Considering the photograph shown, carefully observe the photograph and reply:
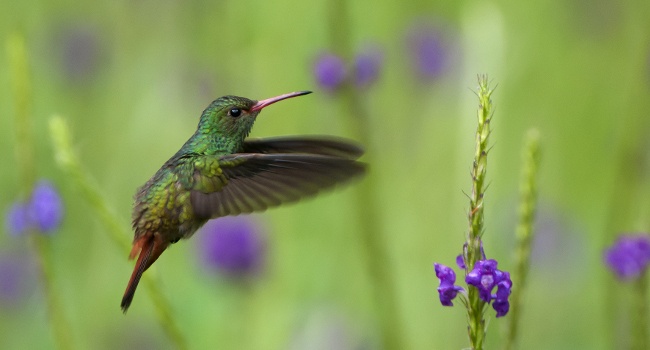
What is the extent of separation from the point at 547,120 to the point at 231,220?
8.43 ft

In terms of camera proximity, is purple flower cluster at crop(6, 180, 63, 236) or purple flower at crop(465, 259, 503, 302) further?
purple flower cluster at crop(6, 180, 63, 236)

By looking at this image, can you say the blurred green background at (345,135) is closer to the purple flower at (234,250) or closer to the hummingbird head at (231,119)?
the purple flower at (234,250)

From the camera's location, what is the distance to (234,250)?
464 cm

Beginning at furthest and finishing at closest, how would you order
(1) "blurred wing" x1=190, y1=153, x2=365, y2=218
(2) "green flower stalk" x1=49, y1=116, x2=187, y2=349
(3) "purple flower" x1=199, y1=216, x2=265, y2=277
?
(3) "purple flower" x1=199, y1=216, x2=265, y2=277 → (2) "green flower stalk" x1=49, y1=116, x2=187, y2=349 → (1) "blurred wing" x1=190, y1=153, x2=365, y2=218

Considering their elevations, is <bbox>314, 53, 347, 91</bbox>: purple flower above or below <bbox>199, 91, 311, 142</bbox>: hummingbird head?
above

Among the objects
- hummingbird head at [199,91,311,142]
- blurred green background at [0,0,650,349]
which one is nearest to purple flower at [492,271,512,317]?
hummingbird head at [199,91,311,142]

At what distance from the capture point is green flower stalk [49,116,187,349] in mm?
2357

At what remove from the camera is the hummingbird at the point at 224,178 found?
2.20m

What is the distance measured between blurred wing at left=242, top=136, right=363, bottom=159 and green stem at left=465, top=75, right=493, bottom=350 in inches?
30.6

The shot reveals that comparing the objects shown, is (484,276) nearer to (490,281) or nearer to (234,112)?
(490,281)

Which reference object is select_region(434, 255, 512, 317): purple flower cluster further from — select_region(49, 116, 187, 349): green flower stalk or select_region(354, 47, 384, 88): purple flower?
select_region(354, 47, 384, 88): purple flower

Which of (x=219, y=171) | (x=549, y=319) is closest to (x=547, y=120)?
(x=549, y=319)

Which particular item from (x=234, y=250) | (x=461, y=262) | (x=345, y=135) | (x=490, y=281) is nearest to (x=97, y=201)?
(x=461, y=262)

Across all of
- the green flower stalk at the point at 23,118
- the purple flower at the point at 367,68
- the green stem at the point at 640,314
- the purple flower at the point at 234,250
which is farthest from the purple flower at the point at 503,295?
the purple flower at the point at 234,250
